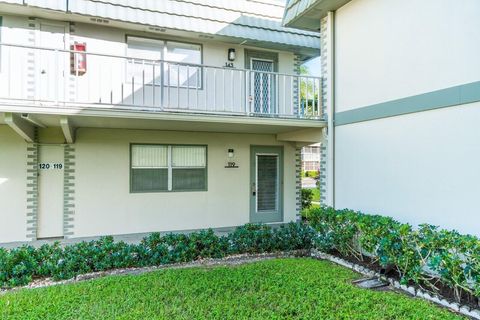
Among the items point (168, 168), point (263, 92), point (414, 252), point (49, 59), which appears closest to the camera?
point (414, 252)

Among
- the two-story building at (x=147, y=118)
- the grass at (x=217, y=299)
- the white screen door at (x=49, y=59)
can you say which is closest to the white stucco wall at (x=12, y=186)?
the two-story building at (x=147, y=118)

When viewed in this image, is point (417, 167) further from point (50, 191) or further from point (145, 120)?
point (50, 191)

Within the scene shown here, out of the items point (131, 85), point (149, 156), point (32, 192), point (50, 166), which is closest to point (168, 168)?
point (149, 156)

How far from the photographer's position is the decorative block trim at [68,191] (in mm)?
7129

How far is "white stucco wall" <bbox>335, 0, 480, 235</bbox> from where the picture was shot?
4211mm

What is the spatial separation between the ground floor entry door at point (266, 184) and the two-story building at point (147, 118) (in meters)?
0.03

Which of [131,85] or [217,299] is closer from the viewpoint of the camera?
[217,299]

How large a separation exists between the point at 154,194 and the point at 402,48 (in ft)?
19.8

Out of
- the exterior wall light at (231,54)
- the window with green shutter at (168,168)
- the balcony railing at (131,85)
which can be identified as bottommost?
the window with green shutter at (168,168)

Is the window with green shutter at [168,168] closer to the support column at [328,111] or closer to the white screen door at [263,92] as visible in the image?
the white screen door at [263,92]

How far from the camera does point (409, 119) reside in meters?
5.04

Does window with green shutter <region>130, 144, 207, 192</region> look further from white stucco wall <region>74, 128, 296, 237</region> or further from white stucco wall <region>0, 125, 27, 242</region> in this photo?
white stucco wall <region>0, 125, 27, 242</region>

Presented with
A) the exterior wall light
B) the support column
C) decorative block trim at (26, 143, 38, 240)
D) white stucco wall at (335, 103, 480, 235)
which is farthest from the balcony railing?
white stucco wall at (335, 103, 480, 235)

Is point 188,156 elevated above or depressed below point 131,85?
below
